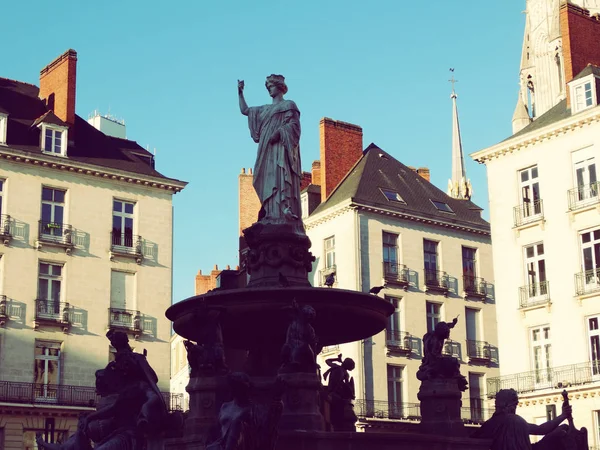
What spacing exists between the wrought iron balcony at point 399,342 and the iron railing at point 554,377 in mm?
6173

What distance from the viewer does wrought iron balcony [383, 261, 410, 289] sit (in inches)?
1972

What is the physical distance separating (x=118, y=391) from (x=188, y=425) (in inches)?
119

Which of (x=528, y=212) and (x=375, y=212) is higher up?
(x=375, y=212)

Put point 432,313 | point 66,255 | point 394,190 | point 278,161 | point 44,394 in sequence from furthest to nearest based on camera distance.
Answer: point 394,190
point 432,313
point 66,255
point 44,394
point 278,161

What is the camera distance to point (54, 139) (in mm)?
44781

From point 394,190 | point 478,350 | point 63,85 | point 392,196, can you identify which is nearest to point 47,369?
point 63,85

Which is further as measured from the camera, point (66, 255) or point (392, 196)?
point (392, 196)

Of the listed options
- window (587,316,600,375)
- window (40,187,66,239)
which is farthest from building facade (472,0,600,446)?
window (40,187,66,239)

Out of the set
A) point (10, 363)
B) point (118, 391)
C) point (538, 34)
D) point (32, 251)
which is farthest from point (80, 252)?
point (538, 34)

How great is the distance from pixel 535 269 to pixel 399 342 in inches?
352

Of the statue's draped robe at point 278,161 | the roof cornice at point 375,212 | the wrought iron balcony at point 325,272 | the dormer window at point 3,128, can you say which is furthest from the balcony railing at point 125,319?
the statue's draped robe at point 278,161

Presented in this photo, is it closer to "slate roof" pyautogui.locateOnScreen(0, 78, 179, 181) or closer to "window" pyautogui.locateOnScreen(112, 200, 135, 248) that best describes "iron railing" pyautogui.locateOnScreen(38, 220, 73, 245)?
"window" pyautogui.locateOnScreen(112, 200, 135, 248)

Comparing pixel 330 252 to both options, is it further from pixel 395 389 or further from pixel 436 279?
pixel 395 389

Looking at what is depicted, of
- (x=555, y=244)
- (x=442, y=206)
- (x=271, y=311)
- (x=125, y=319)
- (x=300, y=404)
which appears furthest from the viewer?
(x=442, y=206)
